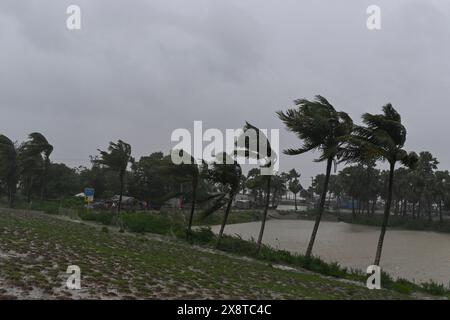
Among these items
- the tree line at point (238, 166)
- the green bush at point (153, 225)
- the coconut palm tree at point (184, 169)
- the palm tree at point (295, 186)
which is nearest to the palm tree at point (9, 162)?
the tree line at point (238, 166)

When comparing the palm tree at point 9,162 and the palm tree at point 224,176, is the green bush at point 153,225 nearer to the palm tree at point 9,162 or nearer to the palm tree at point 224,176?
the palm tree at point 224,176

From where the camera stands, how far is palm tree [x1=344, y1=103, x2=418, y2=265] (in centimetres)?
1564

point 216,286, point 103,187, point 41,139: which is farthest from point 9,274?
point 103,187

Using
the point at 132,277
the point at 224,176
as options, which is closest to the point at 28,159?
the point at 224,176

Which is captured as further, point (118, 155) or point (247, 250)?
point (118, 155)

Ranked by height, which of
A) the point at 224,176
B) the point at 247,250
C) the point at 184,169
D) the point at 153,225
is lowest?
the point at 247,250

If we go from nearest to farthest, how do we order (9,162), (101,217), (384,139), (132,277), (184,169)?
1. (132,277)
2. (384,139)
3. (184,169)
4. (101,217)
5. (9,162)

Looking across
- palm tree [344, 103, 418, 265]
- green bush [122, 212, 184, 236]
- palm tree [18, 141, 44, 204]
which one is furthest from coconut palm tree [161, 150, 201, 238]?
palm tree [18, 141, 44, 204]

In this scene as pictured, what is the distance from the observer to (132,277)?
10.1 meters

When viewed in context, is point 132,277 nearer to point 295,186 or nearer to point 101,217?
point 101,217

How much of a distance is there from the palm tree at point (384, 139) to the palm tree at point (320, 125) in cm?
96

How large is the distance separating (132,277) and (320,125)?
34.7 ft
